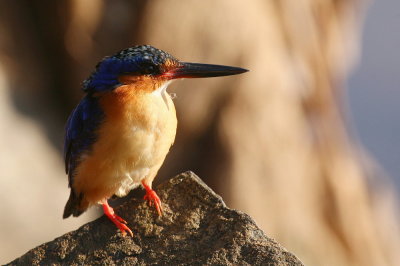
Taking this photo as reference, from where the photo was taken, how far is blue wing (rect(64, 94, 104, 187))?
3066 mm

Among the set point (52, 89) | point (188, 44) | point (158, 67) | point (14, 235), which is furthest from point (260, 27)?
point (158, 67)

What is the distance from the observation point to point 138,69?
2.96 metres

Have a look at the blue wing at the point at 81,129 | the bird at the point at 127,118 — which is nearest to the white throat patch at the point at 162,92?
the bird at the point at 127,118

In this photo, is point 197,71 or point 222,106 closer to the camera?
point 197,71

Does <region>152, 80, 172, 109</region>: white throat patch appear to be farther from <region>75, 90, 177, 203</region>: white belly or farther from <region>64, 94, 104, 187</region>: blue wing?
<region>64, 94, 104, 187</region>: blue wing

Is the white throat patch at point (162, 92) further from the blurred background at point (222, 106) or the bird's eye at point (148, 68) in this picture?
the blurred background at point (222, 106)

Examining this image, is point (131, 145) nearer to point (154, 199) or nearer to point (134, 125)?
point (134, 125)

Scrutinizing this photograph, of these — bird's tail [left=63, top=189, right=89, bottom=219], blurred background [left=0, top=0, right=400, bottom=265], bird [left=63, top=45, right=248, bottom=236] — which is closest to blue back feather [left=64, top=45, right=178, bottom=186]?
bird [left=63, top=45, right=248, bottom=236]

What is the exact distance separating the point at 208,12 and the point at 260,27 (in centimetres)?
71

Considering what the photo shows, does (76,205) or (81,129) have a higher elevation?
(81,129)

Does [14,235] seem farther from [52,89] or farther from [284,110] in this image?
[284,110]

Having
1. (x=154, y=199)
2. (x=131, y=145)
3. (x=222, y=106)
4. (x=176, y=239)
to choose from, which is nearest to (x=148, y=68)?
(x=131, y=145)

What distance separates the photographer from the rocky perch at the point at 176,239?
9.15ft

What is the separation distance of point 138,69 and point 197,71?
235 millimetres
